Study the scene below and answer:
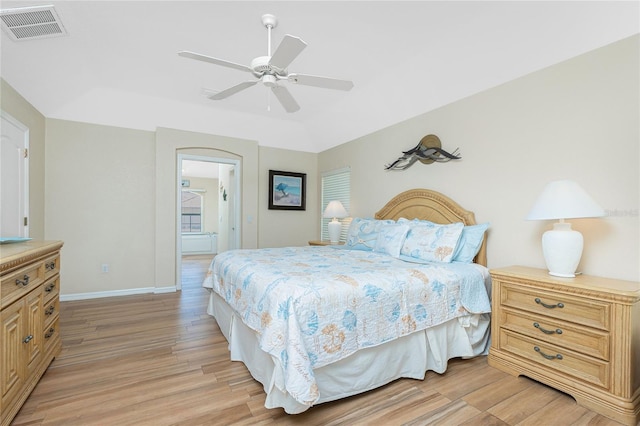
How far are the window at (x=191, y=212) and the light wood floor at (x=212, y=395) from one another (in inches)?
276

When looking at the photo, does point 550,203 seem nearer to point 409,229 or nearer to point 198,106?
point 409,229

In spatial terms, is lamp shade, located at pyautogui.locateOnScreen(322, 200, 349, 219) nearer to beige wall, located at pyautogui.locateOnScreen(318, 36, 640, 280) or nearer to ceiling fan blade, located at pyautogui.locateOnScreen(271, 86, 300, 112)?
beige wall, located at pyautogui.locateOnScreen(318, 36, 640, 280)

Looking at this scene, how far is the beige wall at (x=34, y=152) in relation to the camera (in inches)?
121

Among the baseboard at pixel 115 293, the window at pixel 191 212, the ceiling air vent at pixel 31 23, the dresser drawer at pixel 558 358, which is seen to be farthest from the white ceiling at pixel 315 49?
the window at pixel 191 212

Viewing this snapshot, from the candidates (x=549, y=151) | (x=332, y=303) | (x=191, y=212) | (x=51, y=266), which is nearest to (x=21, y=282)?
(x=51, y=266)

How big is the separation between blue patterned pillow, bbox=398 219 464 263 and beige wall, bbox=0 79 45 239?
13.6ft

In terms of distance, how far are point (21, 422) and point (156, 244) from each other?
300 centimetres

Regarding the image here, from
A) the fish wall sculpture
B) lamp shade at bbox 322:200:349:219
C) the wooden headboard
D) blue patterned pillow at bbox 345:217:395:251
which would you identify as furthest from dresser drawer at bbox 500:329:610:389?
lamp shade at bbox 322:200:349:219

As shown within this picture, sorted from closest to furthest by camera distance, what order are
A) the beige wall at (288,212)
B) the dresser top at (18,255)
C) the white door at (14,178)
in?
the dresser top at (18,255), the white door at (14,178), the beige wall at (288,212)

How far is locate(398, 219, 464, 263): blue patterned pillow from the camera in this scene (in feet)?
8.89

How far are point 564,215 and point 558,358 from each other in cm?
95

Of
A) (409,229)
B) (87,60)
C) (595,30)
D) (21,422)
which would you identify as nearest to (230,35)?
(87,60)

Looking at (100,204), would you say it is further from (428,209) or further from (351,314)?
(428,209)

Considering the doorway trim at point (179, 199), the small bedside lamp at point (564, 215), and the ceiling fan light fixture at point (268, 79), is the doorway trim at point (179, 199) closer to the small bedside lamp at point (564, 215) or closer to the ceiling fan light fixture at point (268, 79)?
the ceiling fan light fixture at point (268, 79)
